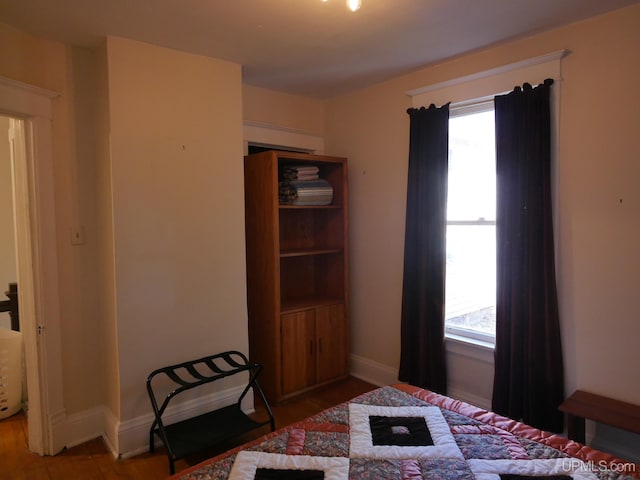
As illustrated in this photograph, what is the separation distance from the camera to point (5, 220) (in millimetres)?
3734

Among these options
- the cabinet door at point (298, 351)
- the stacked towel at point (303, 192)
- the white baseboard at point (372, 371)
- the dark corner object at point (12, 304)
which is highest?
the stacked towel at point (303, 192)

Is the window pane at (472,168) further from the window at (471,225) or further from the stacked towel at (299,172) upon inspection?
the stacked towel at (299,172)

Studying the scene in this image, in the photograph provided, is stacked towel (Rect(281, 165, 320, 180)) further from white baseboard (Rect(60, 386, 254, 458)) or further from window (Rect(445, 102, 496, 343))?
white baseboard (Rect(60, 386, 254, 458))

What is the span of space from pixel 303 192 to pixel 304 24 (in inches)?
50.6

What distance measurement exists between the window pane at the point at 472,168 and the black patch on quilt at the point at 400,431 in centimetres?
157

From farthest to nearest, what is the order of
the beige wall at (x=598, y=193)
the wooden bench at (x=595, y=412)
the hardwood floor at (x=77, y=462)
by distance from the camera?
the hardwood floor at (x=77, y=462), the beige wall at (x=598, y=193), the wooden bench at (x=595, y=412)

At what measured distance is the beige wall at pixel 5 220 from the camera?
12.0 feet

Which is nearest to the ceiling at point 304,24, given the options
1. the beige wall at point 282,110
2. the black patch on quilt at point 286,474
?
the beige wall at point 282,110

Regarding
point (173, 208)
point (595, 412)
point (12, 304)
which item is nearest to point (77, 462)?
point (12, 304)

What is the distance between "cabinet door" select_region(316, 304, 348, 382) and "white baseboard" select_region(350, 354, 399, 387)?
0.15 m

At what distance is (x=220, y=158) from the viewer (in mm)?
2832

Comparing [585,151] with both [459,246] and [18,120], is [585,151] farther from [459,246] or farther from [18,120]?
[18,120]

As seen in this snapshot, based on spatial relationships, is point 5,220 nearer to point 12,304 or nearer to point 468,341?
point 12,304

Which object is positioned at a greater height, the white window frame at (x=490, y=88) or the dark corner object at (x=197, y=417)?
the white window frame at (x=490, y=88)
